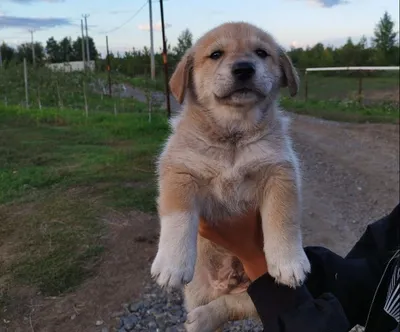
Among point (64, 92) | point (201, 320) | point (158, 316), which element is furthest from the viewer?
point (64, 92)

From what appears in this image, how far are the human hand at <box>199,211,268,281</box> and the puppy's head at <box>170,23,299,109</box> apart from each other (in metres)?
→ 0.51

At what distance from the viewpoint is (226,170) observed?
2197 mm

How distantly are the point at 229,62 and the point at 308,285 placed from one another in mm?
992

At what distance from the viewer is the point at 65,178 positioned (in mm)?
5930

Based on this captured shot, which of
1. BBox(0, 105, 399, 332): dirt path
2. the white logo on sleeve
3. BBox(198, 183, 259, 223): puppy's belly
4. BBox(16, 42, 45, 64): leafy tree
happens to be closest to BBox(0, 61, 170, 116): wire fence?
BBox(16, 42, 45, 64): leafy tree

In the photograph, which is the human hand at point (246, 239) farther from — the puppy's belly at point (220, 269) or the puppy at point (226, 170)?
the puppy's belly at point (220, 269)

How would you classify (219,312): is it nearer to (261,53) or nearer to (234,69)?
(234,69)

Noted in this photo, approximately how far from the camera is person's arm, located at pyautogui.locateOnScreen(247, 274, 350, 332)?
1916mm

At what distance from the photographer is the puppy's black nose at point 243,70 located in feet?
7.47

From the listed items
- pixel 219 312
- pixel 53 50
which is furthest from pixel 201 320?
pixel 53 50

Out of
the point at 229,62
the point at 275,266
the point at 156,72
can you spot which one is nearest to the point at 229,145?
the point at 229,62

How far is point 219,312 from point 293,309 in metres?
0.58

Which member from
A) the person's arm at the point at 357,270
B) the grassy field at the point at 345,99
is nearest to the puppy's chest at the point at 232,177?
the person's arm at the point at 357,270

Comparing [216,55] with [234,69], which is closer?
[234,69]
